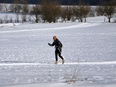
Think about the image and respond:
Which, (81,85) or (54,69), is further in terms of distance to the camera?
(54,69)

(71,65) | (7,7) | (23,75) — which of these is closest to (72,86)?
(23,75)

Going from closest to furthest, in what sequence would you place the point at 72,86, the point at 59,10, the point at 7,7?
the point at 72,86 < the point at 59,10 < the point at 7,7

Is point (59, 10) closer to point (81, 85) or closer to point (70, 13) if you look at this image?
point (70, 13)

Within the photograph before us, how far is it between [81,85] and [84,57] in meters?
8.50

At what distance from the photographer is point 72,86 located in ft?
24.6

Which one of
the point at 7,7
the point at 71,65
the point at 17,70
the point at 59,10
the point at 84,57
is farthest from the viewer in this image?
the point at 7,7

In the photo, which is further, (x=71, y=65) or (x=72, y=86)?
(x=71, y=65)

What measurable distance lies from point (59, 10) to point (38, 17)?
548 cm

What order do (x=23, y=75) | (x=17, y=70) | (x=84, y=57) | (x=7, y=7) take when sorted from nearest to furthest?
(x=23, y=75)
(x=17, y=70)
(x=84, y=57)
(x=7, y=7)

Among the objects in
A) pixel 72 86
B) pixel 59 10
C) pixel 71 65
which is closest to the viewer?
pixel 72 86

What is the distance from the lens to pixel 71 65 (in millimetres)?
13531

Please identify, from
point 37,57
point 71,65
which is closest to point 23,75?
point 71,65

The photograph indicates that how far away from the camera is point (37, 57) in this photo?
647 inches

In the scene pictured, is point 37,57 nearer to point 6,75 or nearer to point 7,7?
point 6,75
